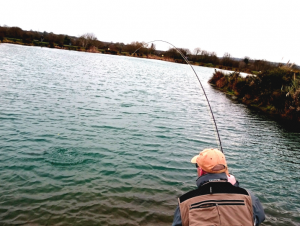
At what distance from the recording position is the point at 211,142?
1065cm

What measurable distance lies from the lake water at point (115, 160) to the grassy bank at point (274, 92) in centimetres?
332

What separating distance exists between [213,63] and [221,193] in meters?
104

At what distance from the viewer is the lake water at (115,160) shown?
5398mm

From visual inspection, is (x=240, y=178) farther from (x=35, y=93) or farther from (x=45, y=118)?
(x=35, y=93)

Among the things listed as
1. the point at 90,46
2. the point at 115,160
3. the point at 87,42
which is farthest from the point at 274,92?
the point at 87,42

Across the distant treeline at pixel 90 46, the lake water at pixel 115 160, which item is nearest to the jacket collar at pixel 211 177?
the lake water at pixel 115 160

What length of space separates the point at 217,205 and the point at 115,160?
5824 mm

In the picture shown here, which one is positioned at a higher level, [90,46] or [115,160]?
[90,46]

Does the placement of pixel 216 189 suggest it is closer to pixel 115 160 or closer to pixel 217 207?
pixel 217 207

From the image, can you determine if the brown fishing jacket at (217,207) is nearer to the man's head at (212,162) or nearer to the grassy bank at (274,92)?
the man's head at (212,162)

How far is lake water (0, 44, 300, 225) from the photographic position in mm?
5398

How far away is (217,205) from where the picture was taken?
7.75 feet

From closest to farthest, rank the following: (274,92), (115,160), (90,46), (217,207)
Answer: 1. (217,207)
2. (115,160)
3. (274,92)
4. (90,46)

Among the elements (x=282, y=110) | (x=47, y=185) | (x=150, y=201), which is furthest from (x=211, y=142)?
(x=282, y=110)
